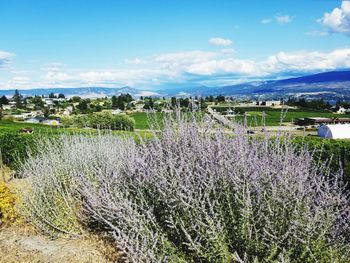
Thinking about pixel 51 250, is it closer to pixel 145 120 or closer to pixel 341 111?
pixel 145 120

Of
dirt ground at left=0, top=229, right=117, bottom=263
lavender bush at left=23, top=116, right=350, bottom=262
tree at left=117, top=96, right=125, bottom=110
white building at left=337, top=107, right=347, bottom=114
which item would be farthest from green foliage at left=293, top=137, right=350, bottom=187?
tree at left=117, top=96, right=125, bottom=110

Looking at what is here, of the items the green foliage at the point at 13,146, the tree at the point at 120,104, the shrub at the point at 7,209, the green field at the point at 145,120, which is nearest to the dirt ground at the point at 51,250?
the shrub at the point at 7,209

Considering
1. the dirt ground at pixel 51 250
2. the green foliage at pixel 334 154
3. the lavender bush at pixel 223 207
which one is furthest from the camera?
the green foliage at pixel 334 154

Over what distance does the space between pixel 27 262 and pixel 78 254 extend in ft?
2.04

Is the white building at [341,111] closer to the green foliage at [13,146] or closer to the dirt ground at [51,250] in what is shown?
the green foliage at [13,146]

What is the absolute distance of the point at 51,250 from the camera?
17.0 ft

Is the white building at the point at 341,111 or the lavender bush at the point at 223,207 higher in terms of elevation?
the lavender bush at the point at 223,207

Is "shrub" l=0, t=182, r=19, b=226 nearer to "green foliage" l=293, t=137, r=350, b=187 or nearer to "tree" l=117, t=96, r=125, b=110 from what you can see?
"green foliage" l=293, t=137, r=350, b=187

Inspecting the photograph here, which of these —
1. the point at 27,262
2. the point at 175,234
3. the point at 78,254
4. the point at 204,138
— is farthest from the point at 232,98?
the point at 27,262

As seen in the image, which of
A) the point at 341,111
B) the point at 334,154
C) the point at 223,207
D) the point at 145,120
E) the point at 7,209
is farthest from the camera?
the point at 341,111

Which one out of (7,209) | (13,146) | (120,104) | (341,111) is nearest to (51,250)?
(7,209)

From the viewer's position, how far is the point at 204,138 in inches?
195

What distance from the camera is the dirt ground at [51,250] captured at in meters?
4.80

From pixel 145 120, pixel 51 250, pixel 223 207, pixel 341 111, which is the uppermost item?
pixel 223 207
